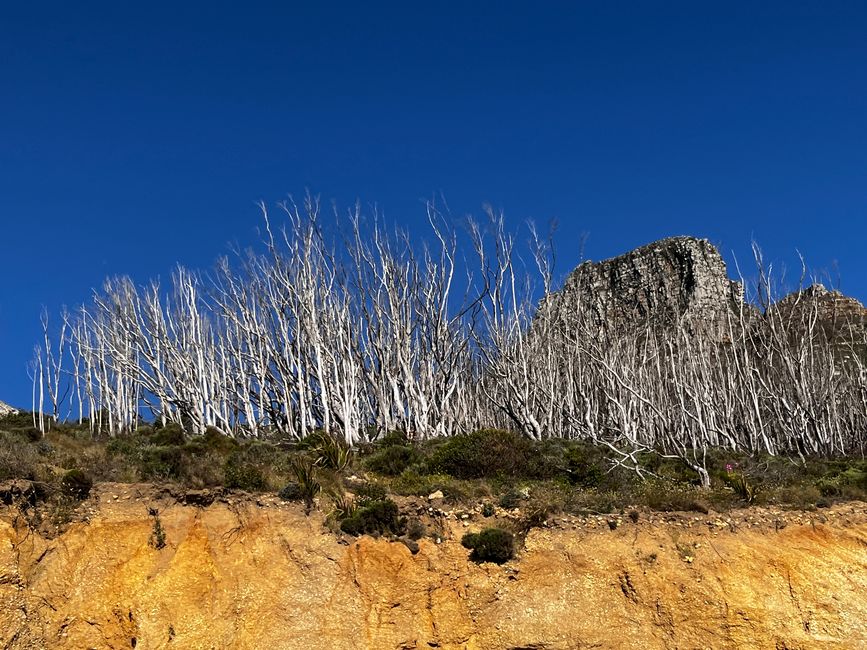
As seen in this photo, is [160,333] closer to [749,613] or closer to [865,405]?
[749,613]

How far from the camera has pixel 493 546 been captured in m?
12.1

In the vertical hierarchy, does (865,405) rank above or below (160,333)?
below

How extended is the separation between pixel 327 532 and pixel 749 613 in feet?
22.6

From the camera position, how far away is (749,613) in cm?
1168

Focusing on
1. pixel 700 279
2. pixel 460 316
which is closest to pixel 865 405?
pixel 460 316

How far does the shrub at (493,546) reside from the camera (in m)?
12.1

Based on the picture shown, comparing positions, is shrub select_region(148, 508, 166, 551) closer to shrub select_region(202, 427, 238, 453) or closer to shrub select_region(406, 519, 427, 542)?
shrub select_region(406, 519, 427, 542)

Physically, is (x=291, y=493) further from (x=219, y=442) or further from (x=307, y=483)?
(x=219, y=442)

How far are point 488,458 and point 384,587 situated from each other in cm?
446

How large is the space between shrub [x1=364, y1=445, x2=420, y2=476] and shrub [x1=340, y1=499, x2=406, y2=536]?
2885 mm

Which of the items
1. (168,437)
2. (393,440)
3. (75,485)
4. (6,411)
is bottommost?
(75,485)

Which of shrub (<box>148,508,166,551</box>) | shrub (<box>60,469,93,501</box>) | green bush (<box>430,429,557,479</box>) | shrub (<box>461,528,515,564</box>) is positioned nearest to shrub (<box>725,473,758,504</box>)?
green bush (<box>430,429,557,479</box>)

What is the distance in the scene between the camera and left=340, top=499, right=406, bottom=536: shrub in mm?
12328

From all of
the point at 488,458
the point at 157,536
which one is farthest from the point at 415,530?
the point at 157,536
